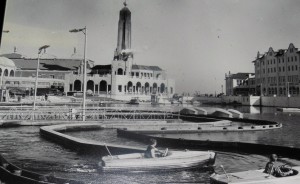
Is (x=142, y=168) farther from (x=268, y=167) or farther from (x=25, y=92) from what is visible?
(x=25, y=92)

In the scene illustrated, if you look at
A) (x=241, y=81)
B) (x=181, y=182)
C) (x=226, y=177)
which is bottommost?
(x=181, y=182)

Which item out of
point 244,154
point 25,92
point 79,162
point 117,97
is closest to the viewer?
point 79,162

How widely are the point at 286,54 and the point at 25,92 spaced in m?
33.6

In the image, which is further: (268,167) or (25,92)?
(25,92)

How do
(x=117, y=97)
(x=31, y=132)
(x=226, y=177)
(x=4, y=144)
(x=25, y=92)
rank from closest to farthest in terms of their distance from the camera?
(x=226, y=177)
(x=4, y=144)
(x=31, y=132)
(x=25, y=92)
(x=117, y=97)

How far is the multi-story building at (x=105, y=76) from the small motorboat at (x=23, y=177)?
133 feet

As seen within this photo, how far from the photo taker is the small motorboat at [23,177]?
13.8 ft

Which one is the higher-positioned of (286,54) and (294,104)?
(286,54)

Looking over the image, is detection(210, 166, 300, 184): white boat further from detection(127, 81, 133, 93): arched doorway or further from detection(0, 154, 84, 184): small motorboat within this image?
detection(127, 81, 133, 93): arched doorway

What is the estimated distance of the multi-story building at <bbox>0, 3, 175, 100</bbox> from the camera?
47.7 m

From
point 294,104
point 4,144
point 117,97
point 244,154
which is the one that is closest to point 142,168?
point 244,154

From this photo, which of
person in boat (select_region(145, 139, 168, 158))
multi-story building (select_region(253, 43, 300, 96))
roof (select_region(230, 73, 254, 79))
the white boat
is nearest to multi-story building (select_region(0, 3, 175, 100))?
roof (select_region(230, 73, 254, 79))

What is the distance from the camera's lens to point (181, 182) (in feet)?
18.4

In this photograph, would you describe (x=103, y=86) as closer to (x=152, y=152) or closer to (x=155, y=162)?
(x=152, y=152)
